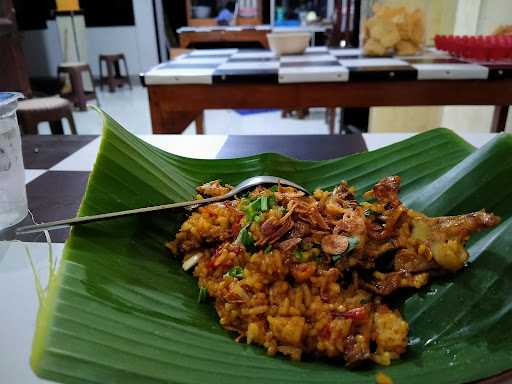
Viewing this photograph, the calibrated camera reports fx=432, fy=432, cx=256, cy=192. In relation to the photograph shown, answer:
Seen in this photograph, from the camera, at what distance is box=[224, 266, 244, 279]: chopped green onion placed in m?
0.86

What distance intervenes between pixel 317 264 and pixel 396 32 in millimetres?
3141

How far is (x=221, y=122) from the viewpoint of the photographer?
672 centimetres

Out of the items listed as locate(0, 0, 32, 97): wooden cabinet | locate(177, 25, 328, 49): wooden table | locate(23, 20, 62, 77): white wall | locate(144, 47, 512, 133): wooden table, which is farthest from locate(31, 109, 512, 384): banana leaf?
locate(23, 20, 62, 77): white wall

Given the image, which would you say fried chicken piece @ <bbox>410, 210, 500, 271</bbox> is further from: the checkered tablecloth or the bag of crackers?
the bag of crackers

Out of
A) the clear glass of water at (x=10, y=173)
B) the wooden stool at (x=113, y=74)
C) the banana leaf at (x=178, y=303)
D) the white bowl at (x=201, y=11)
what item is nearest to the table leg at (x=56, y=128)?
the clear glass of water at (x=10, y=173)

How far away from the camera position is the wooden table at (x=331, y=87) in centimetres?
277

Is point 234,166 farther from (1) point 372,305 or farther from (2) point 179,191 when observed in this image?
(1) point 372,305

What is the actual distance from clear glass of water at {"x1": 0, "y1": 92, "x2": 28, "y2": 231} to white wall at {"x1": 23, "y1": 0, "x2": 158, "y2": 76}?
9.67 m

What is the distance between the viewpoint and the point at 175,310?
804 mm

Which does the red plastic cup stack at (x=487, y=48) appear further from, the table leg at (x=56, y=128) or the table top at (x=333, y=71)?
the table leg at (x=56, y=128)

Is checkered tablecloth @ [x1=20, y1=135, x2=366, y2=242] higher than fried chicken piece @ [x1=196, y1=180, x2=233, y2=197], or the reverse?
fried chicken piece @ [x1=196, y1=180, x2=233, y2=197]

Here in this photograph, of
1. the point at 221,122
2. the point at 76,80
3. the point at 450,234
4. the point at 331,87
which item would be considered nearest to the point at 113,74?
the point at 76,80

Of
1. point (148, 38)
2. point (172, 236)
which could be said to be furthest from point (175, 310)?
point (148, 38)

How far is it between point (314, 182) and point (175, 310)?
0.67 m
